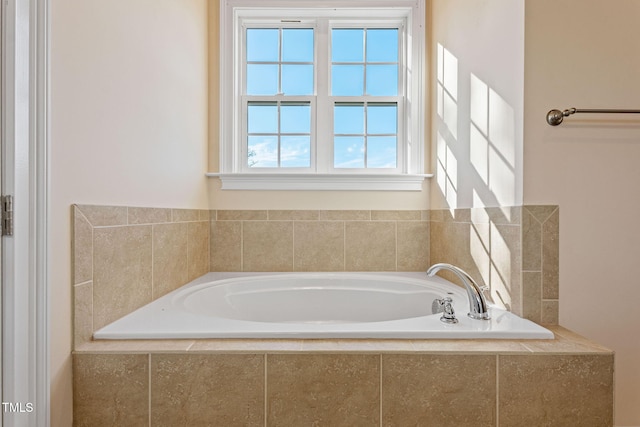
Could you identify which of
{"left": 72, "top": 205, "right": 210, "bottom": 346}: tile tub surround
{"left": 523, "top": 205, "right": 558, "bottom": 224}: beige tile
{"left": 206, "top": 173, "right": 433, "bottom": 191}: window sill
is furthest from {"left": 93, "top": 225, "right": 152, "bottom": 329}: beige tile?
{"left": 523, "top": 205, "right": 558, "bottom": 224}: beige tile

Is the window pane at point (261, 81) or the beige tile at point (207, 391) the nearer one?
the beige tile at point (207, 391)

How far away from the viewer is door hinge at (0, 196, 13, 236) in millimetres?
911

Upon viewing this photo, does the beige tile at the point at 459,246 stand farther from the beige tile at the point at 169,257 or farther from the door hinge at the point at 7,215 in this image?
the door hinge at the point at 7,215

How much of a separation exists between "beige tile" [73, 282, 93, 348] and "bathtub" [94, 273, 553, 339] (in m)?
0.04

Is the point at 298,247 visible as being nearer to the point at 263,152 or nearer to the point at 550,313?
the point at 263,152

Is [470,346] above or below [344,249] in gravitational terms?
below

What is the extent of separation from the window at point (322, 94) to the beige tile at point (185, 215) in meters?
0.45

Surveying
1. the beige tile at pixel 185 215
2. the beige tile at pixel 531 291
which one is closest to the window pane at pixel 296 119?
the beige tile at pixel 185 215

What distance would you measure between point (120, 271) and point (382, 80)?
79.2 inches

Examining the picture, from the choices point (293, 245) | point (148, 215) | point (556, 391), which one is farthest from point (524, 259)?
point (148, 215)

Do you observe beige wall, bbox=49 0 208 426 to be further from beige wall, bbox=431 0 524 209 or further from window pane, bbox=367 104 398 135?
beige wall, bbox=431 0 524 209

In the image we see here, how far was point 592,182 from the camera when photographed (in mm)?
1354

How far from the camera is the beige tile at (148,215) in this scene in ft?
4.76

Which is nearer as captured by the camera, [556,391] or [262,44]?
[556,391]
